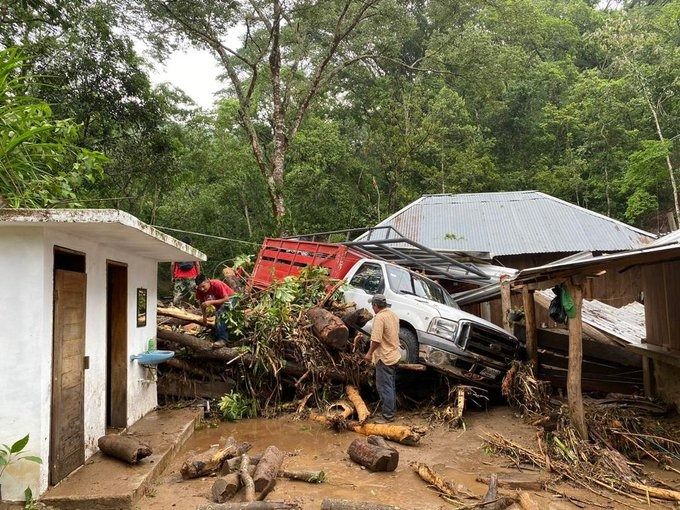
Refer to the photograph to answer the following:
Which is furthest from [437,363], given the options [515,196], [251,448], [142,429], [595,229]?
[515,196]

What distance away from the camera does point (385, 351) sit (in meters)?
8.22

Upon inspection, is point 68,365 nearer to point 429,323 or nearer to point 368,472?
point 368,472

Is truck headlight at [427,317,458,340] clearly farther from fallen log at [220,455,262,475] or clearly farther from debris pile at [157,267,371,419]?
fallen log at [220,455,262,475]

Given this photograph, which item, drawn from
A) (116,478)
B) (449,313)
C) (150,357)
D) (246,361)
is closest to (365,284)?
(449,313)

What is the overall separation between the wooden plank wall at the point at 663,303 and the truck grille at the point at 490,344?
2.29 meters

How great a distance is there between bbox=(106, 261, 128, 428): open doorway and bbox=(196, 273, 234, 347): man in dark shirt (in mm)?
2194

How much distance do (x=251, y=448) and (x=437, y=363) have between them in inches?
133

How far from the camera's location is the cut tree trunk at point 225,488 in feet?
16.4

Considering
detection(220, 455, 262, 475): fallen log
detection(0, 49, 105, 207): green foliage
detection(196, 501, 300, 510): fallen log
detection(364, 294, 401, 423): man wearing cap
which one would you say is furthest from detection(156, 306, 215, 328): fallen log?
detection(196, 501, 300, 510): fallen log

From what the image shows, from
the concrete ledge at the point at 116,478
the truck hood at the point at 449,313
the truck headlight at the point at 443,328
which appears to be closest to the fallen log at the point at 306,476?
the concrete ledge at the point at 116,478

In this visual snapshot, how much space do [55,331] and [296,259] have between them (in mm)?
7138

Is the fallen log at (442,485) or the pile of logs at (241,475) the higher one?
the pile of logs at (241,475)

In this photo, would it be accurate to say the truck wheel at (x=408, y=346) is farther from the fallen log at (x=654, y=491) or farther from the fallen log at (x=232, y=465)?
the fallen log at (x=654, y=491)


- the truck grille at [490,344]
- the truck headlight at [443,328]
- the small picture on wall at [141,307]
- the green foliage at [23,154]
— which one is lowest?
the truck grille at [490,344]
